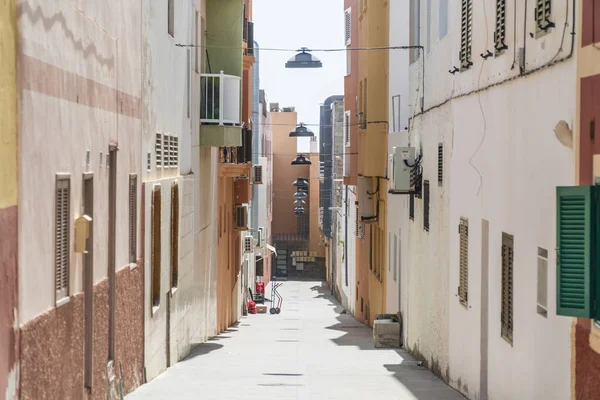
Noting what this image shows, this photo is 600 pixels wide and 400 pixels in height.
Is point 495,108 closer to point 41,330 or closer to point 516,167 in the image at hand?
point 516,167

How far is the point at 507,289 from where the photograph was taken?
11.0 m

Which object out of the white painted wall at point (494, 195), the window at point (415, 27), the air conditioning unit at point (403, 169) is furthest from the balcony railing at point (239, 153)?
the white painted wall at point (494, 195)

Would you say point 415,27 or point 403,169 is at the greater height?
point 415,27

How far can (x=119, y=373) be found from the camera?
11.9 metres

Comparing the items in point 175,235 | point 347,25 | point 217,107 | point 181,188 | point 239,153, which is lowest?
point 175,235

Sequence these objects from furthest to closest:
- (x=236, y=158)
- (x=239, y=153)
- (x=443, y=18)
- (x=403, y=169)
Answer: (x=239, y=153), (x=236, y=158), (x=403, y=169), (x=443, y=18)

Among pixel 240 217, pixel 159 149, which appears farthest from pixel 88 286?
pixel 240 217

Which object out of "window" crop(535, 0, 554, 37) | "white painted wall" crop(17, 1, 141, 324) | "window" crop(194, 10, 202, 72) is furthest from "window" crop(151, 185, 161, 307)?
"window" crop(535, 0, 554, 37)

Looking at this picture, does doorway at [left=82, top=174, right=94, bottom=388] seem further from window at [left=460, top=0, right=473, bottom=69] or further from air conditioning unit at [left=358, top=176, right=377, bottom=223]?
air conditioning unit at [left=358, top=176, right=377, bottom=223]

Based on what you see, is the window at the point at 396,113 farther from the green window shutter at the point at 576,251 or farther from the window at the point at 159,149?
the green window shutter at the point at 576,251

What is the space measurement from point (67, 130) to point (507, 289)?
500 centimetres

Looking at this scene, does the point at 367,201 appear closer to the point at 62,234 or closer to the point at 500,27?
the point at 500,27

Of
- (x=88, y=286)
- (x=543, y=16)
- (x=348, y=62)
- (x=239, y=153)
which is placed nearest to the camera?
(x=543, y=16)

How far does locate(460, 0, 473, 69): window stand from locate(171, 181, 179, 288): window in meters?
5.77
